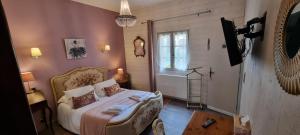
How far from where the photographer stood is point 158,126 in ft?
4.32

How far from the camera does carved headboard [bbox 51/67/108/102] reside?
9.36ft

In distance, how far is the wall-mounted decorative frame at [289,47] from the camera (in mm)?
Answer: 413

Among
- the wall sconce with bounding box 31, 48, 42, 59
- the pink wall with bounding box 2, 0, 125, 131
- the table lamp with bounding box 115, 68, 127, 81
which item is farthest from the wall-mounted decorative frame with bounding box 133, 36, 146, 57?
the wall sconce with bounding box 31, 48, 42, 59

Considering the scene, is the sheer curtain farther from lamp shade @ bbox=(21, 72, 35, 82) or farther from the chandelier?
lamp shade @ bbox=(21, 72, 35, 82)

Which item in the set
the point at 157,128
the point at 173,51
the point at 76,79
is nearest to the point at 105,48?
the point at 76,79

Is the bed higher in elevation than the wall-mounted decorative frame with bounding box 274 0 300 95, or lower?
lower

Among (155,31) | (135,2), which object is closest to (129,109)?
(155,31)

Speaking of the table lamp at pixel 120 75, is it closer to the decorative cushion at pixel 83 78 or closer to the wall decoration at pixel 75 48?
the decorative cushion at pixel 83 78

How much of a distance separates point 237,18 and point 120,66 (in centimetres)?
353

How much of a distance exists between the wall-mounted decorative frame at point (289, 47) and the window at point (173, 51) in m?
3.02

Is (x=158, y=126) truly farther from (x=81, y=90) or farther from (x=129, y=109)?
(x=81, y=90)

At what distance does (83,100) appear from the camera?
268 centimetres

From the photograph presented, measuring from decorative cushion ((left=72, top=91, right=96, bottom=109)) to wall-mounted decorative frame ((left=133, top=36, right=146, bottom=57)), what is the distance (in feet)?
6.52

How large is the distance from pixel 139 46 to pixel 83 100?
235cm
